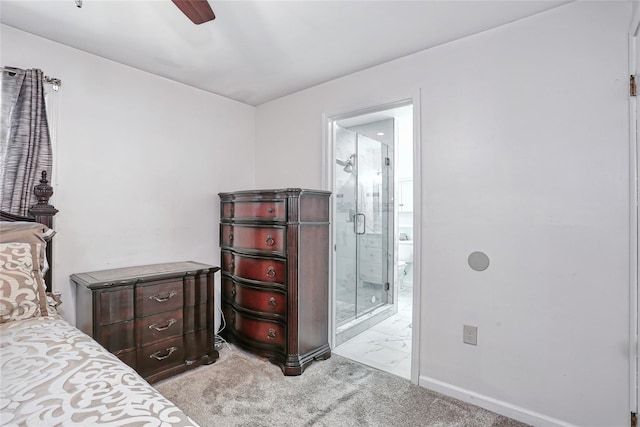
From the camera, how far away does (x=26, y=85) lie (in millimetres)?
2078

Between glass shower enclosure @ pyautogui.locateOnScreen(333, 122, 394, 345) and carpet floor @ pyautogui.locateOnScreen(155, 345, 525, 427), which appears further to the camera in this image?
glass shower enclosure @ pyautogui.locateOnScreen(333, 122, 394, 345)

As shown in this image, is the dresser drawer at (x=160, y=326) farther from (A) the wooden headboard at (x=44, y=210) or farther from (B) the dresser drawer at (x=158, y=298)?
(A) the wooden headboard at (x=44, y=210)

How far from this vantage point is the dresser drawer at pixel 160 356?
7.45 ft

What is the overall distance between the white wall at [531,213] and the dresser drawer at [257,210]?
3.60ft

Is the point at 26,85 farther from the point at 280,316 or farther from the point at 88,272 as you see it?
the point at 280,316

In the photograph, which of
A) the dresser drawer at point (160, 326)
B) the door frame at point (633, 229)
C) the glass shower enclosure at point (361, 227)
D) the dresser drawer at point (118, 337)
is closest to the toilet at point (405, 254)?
the glass shower enclosure at point (361, 227)

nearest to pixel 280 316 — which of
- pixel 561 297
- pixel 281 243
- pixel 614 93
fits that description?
pixel 281 243

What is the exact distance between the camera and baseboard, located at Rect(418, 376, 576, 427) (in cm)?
186

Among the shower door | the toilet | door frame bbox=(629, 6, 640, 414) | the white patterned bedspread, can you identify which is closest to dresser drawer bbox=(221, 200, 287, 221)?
the shower door

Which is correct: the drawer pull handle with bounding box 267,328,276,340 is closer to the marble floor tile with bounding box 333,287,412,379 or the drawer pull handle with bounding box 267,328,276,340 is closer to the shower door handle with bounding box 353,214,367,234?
the marble floor tile with bounding box 333,287,412,379

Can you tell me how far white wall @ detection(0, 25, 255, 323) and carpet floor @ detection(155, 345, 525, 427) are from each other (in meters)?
1.10

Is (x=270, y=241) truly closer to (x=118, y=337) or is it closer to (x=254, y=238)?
(x=254, y=238)

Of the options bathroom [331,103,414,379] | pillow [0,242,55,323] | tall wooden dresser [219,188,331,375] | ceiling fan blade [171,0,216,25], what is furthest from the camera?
bathroom [331,103,414,379]

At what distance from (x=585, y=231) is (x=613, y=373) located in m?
0.75
